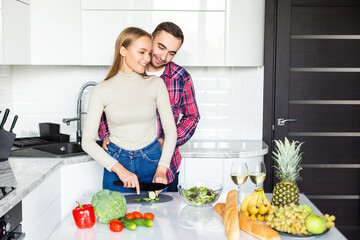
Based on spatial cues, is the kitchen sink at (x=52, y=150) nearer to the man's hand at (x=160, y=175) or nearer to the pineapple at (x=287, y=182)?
the man's hand at (x=160, y=175)

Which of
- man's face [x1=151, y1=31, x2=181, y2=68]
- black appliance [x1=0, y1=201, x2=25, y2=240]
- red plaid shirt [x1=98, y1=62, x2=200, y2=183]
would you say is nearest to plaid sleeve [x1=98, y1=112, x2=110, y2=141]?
red plaid shirt [x1=98, y1=62, x2=200, y2=183]

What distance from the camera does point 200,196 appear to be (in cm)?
181

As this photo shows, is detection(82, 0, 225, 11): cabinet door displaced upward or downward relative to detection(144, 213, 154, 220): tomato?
upward

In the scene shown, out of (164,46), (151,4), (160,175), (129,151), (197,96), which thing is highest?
(151,4)

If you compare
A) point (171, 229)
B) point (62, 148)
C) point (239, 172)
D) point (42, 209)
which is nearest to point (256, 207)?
point (239, 172)

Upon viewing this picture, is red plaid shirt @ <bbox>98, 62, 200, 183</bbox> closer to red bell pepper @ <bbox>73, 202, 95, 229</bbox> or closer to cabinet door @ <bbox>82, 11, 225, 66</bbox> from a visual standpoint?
cabinet door @ <bbox>82, 11, 225, 66</bbox>

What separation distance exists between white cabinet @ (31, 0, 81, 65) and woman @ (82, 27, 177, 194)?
1.15 metres

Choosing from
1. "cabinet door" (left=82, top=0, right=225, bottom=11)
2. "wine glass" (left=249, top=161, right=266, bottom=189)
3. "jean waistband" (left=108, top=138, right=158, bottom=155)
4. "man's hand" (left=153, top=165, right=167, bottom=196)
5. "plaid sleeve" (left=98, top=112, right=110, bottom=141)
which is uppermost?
"cabinet door" (left=82, top=0, right=225, bottom=11)

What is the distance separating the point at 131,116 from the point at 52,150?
47.6 inches

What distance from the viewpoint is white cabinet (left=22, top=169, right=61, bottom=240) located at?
2.28m

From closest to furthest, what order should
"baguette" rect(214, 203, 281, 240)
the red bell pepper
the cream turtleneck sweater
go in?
1. "baguette" rect(214, 203, 281, 240)
2. the red bell pepper
3. the cream turtleneck sweater

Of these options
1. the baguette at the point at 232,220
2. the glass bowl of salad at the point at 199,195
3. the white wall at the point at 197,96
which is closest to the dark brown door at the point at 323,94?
the white wall at the point at 197,96

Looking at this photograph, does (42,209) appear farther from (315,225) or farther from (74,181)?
(315,225)

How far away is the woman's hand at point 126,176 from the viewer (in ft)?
6.72
